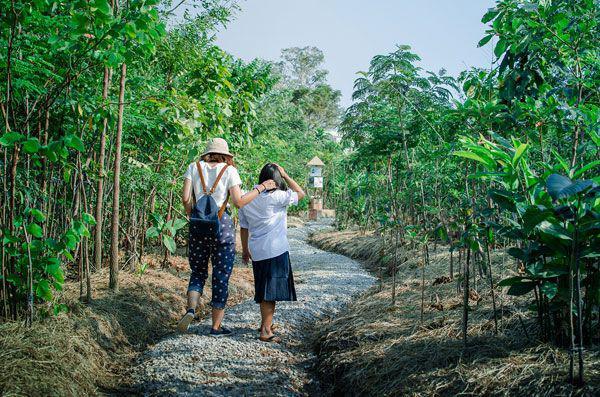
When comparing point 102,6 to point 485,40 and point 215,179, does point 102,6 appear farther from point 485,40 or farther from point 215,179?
point 485,40

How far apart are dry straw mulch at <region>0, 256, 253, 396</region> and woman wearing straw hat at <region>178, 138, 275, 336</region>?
609 millimetres

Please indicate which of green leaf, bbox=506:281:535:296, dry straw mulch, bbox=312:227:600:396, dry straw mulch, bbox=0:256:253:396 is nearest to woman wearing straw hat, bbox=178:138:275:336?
dry straw mulch, bbox=0:256:253:396

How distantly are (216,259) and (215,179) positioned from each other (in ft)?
2.28

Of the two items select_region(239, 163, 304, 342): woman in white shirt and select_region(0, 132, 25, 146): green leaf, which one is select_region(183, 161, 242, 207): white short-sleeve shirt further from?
select_region(0, 132, 25, 146): green leaf

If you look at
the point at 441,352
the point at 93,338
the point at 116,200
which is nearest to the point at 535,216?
the point at 441,352

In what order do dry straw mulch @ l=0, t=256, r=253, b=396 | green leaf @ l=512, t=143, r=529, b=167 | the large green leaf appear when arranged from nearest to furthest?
the large green leaf
green leaf @ l=512, t=143, r=529, b=167
dry straw mulch @ l=0, t=256, r=253, b=396

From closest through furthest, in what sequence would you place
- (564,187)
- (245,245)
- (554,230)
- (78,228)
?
(564,187)
(554,230)
(78,228)
(245,245)

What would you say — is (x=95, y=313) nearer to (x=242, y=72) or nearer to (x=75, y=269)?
(x=75, y=269)

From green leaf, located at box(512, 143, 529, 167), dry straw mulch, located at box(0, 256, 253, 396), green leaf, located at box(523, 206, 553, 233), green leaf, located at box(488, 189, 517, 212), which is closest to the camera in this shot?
green leaf, located at box(523, 206, 553, 233)

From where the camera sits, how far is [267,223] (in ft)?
12.2

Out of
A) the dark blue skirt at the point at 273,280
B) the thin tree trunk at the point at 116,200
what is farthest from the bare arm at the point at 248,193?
the thin tree trunk at the point at 116,200

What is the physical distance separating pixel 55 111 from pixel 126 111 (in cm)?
73

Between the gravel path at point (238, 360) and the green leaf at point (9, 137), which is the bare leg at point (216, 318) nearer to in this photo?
the gravel path at point (238, 360)

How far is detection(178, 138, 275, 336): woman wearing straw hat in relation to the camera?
146 inches
